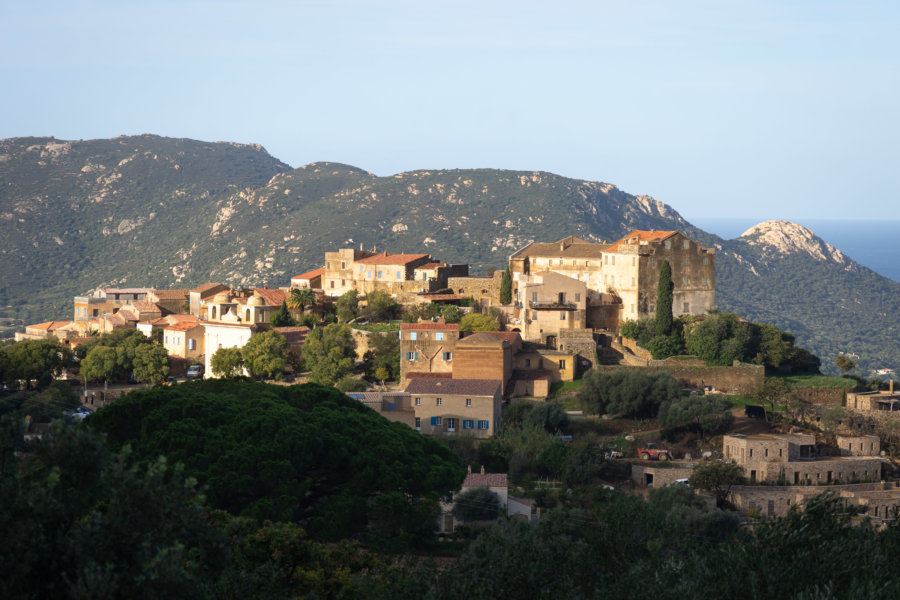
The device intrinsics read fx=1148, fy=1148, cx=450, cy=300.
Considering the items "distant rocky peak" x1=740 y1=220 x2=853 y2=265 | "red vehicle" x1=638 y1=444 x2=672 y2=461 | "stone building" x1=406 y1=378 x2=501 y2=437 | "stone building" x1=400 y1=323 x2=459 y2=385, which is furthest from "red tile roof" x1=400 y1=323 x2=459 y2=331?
"distant rocky peak" x1=740 y1=220 x2=853 y2=265

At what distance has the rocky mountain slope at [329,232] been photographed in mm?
117125

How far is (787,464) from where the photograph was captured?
40.9 metres

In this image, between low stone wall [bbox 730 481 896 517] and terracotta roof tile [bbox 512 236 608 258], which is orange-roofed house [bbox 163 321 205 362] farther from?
low stone wall [bbox 730 481 896 517]

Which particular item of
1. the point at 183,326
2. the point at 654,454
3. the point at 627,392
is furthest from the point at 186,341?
the point at 654,454

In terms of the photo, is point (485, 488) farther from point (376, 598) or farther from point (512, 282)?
point (512, 282)

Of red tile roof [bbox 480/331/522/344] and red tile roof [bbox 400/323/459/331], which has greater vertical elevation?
red tile roof [bbox 400/323/459/331]

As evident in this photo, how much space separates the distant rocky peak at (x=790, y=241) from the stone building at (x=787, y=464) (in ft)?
296

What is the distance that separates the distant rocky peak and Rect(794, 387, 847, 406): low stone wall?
82408 mm

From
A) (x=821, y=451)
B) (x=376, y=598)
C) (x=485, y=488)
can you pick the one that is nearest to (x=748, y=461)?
(x=821, y=451)

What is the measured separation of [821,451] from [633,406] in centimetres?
731

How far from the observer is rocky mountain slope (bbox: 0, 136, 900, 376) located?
11712 cm

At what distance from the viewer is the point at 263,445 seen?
29531 mm

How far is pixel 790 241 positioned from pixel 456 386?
3753 inches

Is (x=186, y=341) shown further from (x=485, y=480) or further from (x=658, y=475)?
(x=658, y=475)
